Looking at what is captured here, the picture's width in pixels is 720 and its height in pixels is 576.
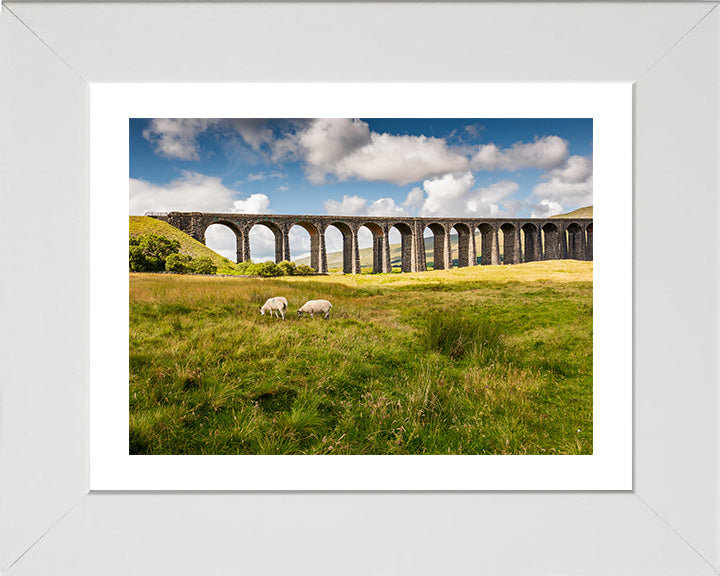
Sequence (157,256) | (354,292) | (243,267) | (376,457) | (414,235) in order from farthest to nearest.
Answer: (414,235) < (243,267) < (354,292) < (157,256) < (376,457)

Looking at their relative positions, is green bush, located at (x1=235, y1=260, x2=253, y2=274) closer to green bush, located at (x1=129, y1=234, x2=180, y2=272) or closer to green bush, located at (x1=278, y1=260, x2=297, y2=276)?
green bush, located at (x1=278, y1=260, x2=297, y2=276)
